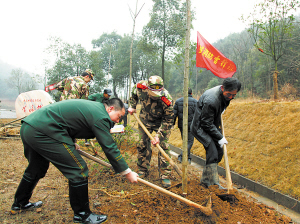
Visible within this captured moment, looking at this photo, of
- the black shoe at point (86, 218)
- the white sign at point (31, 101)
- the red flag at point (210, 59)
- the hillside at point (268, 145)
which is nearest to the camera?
the black shoe at point (86, 218)

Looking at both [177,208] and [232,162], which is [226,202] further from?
[232,162]

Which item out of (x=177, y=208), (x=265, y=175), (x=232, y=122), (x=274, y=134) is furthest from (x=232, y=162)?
(x=177, y=208)

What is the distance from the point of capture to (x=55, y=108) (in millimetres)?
2211

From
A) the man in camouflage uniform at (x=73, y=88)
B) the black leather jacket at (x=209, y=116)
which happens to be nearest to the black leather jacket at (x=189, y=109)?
the black leather jacket at (x=209, y=116)

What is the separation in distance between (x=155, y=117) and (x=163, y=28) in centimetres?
1746

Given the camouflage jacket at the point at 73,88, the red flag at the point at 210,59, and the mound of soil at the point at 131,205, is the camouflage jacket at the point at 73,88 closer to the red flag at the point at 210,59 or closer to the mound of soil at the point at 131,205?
the mound of soil at the point at 131,205

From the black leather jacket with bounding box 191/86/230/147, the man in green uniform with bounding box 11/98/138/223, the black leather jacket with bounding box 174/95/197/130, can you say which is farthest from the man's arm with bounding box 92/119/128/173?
the black leather jacket with bounding box 174/95/197/130

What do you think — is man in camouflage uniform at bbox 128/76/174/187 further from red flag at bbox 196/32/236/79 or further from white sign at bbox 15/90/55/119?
white sign at bbox 15/90/55/119

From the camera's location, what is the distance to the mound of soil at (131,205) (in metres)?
2.39

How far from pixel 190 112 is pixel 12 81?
34.6 m

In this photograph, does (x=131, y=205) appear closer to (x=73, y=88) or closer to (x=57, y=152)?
(x=57, y=152)

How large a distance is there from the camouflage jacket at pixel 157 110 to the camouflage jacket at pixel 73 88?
1722 mm

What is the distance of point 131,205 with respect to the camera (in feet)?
9.04

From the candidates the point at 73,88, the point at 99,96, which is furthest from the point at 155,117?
the point at 99,96
